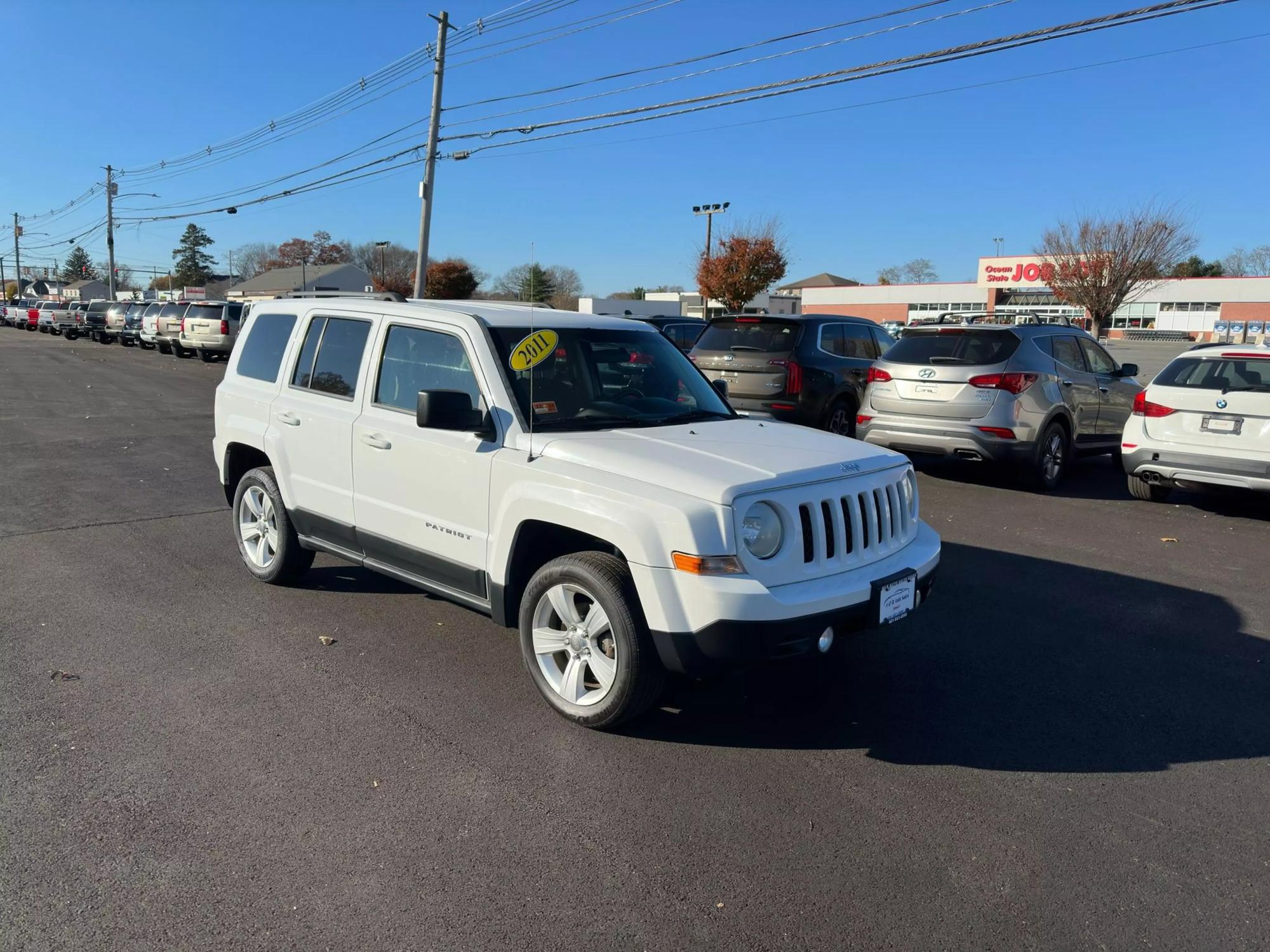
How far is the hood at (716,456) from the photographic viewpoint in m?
3.89

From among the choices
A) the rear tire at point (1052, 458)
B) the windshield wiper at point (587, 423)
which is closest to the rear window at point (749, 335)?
the rear tire at point (1052, 458)

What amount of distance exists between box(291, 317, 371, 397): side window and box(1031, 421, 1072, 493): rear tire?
7217 millimetres

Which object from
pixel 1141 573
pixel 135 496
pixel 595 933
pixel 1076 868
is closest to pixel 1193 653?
pixel 1141 573

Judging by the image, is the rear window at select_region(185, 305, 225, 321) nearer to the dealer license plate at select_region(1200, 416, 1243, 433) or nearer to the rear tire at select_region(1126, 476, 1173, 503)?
the rear tire at select_region(1126, 476, 1173, 503)

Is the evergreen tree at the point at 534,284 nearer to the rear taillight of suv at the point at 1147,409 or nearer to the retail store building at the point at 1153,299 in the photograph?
the rear taillight of suv at the point at 1147,409

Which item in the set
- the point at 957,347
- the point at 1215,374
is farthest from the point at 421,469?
the point at 1215,374

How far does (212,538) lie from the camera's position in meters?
7.44

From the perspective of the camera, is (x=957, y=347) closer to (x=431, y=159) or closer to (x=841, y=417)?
(x=841, y=417)

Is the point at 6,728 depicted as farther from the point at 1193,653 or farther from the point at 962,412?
the point at 962,412

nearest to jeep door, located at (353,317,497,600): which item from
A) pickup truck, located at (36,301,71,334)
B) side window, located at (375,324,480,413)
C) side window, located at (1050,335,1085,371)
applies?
side window, located at (375,324,480,413)

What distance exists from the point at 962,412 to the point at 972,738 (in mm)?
6129

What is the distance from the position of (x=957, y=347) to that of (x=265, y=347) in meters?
7.06

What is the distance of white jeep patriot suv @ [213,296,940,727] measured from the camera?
3.80 meters

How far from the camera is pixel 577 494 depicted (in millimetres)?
4098
